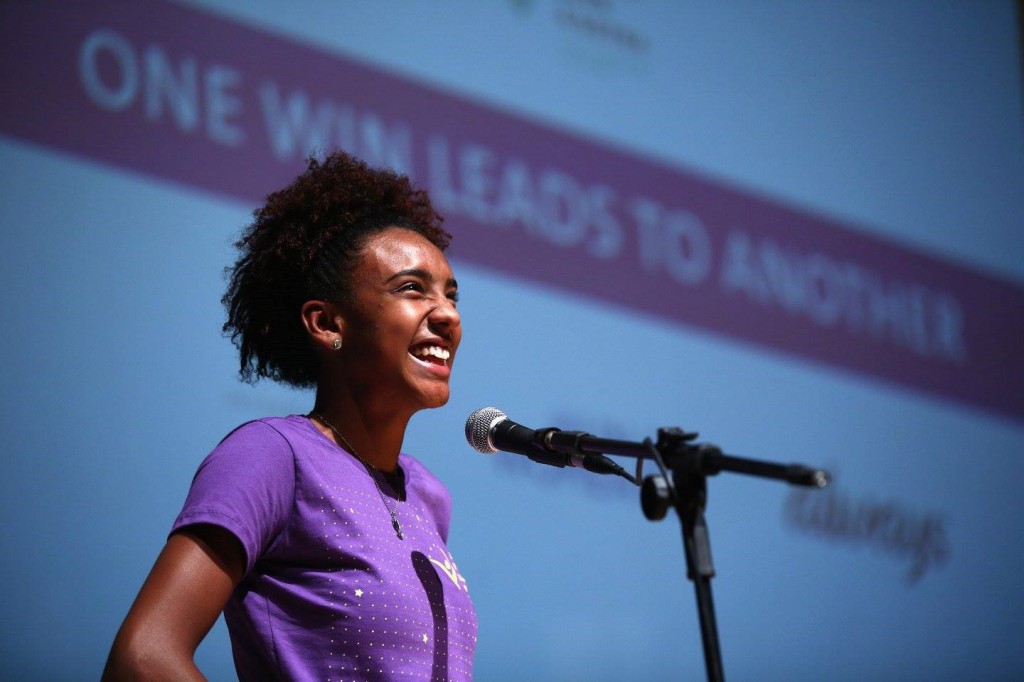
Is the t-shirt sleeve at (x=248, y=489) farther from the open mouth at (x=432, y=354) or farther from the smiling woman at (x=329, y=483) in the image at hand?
the open mouth at (x=432, y=354)

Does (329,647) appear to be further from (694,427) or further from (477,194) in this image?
(694,427)

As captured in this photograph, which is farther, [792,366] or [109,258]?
[792,366]

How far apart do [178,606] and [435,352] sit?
1.90 feet

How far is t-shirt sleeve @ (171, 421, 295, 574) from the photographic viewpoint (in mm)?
1373

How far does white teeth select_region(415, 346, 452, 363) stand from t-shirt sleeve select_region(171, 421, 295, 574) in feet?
0.87

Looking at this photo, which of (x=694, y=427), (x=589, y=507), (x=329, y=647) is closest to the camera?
Answer: (x=329, y=647)

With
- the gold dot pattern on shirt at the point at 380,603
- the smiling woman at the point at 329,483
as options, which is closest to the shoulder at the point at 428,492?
the smiling woman at the point at 329,483

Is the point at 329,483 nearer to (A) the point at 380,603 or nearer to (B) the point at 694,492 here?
(A) the point at 380,603

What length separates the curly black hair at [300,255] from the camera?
1775 mm

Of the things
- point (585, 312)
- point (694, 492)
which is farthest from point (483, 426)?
point (585, 312)

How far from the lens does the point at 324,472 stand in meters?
1.57

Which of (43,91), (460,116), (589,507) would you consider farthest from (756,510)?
(43,91)

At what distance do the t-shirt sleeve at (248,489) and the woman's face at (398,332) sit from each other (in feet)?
0.66

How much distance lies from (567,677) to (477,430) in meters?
1.27
